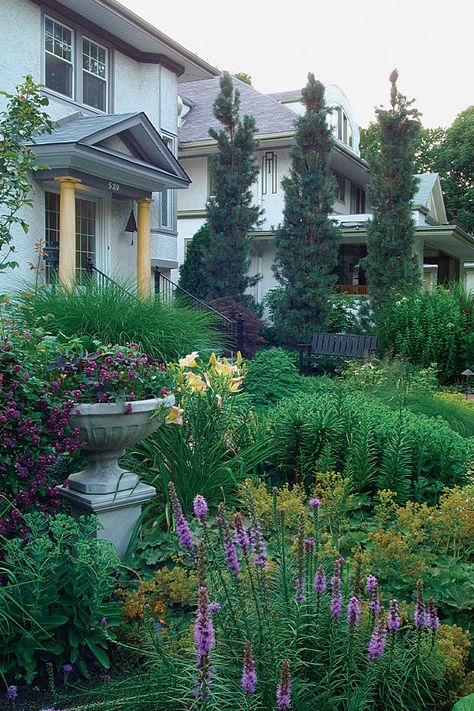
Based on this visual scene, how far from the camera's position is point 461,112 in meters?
45.5

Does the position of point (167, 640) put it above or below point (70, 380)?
below

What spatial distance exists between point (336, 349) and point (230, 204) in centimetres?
662

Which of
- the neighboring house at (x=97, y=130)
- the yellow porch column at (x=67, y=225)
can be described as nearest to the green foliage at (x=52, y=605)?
the neighboring house at (x=97, y=130)

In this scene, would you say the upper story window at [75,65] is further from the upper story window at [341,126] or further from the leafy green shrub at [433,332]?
the upper story window at [341,126]

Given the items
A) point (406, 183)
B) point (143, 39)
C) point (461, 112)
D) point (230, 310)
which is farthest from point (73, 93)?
point (461, 112)

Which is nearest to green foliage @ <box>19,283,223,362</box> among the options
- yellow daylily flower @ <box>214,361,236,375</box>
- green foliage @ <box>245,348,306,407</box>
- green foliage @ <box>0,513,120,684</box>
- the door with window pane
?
green foliage @ <box>245,348,306,407</box>

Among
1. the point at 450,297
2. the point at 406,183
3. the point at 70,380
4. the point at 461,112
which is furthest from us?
the point at 461,112

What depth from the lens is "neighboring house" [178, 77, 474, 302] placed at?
20906mm

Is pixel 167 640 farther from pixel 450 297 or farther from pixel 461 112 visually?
pixel 461 112

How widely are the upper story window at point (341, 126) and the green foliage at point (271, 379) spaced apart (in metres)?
19.9

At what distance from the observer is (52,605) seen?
2680 mm

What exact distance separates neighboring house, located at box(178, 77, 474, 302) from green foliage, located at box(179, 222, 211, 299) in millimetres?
2031

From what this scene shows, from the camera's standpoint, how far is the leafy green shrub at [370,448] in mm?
4426

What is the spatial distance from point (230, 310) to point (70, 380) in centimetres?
1194
